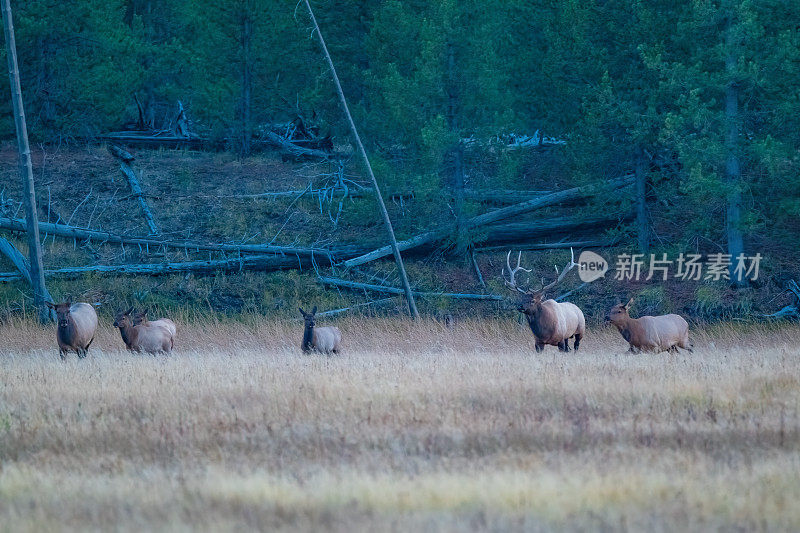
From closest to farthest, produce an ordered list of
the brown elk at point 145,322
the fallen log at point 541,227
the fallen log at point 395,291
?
the brown elk at point 145,322 → the fallen log at point 395,291 → the fallen log at point 541,227

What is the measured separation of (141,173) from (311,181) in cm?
539

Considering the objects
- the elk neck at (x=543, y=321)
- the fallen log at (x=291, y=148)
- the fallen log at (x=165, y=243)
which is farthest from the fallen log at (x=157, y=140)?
the elk neck at (x=543, y=321)

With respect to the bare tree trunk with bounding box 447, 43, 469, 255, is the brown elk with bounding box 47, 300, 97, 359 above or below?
below

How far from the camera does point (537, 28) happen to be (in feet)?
96.7

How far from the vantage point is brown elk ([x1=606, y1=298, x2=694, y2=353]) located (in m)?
17.5

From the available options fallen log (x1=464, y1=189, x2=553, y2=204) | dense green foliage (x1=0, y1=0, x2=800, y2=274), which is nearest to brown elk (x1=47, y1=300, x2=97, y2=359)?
dense green foliage (x1=0, y1=0, x2=800, y2=274)

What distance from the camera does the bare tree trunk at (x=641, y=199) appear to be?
81.9ft

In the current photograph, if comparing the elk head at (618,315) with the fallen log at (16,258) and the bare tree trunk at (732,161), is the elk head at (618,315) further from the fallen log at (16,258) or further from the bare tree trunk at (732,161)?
the fallen log at (16,258)

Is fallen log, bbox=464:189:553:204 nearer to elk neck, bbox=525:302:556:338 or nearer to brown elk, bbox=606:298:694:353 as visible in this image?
elk neck, bbox=525:302:556:338

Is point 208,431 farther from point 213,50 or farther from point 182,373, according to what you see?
point 213,50

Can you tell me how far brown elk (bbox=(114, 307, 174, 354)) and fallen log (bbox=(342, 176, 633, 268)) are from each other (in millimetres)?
7966

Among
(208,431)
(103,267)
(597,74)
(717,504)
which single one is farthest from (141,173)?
(717,504)

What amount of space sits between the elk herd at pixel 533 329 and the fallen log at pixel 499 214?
285 inches

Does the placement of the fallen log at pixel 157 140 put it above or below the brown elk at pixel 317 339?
above
